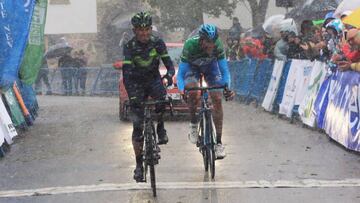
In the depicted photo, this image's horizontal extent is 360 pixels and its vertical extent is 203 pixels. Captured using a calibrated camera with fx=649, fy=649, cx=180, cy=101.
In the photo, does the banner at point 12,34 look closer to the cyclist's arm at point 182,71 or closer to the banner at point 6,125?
the banner at point 6,125

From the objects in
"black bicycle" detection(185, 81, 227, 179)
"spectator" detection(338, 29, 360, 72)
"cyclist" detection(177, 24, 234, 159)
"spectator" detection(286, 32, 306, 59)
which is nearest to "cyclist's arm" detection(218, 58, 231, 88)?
"cyclist" detection(177, 24, 234, 159)

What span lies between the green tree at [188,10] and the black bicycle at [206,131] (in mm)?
22615

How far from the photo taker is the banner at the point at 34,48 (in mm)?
13711

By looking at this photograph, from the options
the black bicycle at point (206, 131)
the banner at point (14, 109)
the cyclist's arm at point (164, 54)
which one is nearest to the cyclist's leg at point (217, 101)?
the black bicycle at point (206, 131)

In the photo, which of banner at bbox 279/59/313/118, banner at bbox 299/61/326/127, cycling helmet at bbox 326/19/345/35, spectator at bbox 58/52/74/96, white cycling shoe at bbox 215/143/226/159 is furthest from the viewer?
spectator at bbox 58/52/74/96

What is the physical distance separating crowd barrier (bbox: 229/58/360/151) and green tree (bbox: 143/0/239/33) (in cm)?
1120

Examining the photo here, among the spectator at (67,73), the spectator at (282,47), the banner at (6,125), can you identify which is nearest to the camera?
the banner at (6,125)

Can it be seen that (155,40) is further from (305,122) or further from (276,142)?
(305,122)

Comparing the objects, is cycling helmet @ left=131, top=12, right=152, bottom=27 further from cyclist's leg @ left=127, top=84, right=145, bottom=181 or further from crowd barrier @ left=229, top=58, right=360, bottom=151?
crowd barrier @ left=229, top=58, right=360, bottom=151

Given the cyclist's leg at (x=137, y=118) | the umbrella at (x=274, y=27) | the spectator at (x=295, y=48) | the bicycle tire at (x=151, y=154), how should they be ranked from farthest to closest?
the umbrella at (x=274, y=27) < the spectator at (x=295, y=48) < the cyclist's leg at (x=137, y=118) < the bicycle tire at (x=151, y=154)

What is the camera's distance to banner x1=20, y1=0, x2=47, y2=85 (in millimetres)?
13711

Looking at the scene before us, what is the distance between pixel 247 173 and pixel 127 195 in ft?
6.11

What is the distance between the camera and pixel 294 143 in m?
11.0

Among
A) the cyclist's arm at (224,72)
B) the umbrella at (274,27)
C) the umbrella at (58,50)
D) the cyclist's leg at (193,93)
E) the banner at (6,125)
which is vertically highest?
the umbrella at (274,27)
